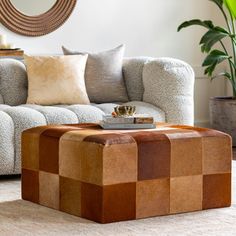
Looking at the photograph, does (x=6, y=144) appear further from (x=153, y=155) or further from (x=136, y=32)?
(x=136, y=32)

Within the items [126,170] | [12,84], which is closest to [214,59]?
[12,84]

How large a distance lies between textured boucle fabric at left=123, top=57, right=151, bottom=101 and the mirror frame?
957mm

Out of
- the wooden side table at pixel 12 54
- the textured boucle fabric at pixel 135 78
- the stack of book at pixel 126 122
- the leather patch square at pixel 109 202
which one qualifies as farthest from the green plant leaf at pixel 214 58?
the leather patch square at pixel 109 202

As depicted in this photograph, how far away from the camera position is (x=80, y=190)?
3.13 m

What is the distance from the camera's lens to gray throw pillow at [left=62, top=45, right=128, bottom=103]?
4938 mm

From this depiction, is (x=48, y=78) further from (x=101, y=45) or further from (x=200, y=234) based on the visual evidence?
(x=200, y=234)

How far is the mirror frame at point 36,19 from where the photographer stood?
549 centimetres

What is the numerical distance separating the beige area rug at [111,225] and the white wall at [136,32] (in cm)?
262

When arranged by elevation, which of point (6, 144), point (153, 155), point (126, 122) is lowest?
point (6, 144)

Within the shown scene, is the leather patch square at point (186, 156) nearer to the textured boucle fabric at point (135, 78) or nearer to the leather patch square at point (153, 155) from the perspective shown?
the leather patch square at point (153, 155)

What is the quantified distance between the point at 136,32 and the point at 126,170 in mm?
3288

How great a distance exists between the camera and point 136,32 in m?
6.20

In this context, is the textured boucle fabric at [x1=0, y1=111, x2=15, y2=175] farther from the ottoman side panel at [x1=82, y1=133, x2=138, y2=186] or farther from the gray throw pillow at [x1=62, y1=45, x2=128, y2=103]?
the ottoman side panel at [x1=82, y1=133, x2=138, y2=186]

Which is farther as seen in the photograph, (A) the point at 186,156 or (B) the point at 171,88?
(B) the point at 171,88
